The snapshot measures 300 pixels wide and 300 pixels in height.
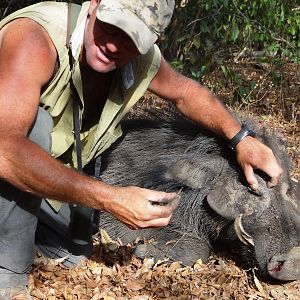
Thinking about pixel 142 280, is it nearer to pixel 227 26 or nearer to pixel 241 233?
pixel 241 233

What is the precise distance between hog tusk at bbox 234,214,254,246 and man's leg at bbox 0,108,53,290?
3.21 ft

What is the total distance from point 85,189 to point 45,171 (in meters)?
0.17

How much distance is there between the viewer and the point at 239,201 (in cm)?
323

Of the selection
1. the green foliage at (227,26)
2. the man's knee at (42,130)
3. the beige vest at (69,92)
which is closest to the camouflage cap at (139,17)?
the beige vest at (69,92)

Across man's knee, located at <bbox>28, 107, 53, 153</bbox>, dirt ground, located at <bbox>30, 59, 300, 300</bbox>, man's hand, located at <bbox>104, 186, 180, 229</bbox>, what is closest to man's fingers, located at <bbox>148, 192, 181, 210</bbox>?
man's hand, located at <bbox>104, 186, 180, 229</bbox>

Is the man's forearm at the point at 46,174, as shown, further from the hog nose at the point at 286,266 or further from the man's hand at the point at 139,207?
the hog nose at the point at 286,266

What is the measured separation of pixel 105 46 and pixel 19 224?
2.82ft

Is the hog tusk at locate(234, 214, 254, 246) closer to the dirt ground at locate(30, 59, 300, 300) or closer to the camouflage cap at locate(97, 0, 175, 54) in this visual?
the dirt ground at locate(30, 59, 300, 300)

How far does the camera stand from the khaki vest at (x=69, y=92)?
2777 millimetres

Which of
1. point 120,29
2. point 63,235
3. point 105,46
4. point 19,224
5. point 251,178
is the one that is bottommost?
point 63,235

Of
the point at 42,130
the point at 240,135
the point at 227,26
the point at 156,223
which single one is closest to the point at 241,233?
the point at 240,135

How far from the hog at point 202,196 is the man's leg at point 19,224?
0.71m

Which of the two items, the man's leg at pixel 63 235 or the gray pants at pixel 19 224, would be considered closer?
the gray pants at pixel 19 224

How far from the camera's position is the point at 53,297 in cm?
292
